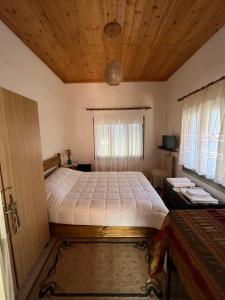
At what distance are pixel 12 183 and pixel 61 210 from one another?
897mm

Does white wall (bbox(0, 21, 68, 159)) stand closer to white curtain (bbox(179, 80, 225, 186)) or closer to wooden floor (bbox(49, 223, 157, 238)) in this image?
wooden floor (bbox(49, 223, 157, 238))

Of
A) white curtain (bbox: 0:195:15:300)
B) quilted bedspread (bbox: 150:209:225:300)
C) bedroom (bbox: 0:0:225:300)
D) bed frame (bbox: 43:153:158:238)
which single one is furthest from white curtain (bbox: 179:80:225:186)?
white curtain (bbox: 0:195:15:300)

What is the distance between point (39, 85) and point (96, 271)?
2.84m

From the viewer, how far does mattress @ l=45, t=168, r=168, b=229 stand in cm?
206

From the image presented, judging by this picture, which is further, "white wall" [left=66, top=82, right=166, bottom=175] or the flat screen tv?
"white wall" [left=66, top=82, right=166, bottom=175]

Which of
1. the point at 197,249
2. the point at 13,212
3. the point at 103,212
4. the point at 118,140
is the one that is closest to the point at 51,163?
the point at 103,212

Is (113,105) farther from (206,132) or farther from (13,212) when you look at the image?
(13,212)

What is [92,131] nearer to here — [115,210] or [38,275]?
[115,210]

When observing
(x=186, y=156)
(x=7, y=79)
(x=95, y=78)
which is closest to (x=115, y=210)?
(x=186, y=156)

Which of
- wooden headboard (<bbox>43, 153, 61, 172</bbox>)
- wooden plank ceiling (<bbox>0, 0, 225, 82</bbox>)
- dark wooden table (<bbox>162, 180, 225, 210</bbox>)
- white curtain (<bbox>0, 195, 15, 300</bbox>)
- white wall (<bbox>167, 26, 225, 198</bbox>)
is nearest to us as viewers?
white curtain (<bbox>0, 195, 15, 300</bbox>)

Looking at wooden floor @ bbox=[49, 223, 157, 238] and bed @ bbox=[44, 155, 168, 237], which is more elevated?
bed @ bbox=[44, 155, 168, 237]

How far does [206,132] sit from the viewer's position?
2.33m

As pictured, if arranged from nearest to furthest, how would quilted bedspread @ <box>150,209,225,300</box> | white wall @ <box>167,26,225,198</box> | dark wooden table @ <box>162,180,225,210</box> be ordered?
1. quilted bedspread @ <box>150,209,225,300</box>
2. dark wooden table @ <box>162,180,225,210</box>
3. white wall @ <box>167,26,225,198</box>

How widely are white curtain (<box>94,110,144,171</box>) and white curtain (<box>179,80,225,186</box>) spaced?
1.48 metres
